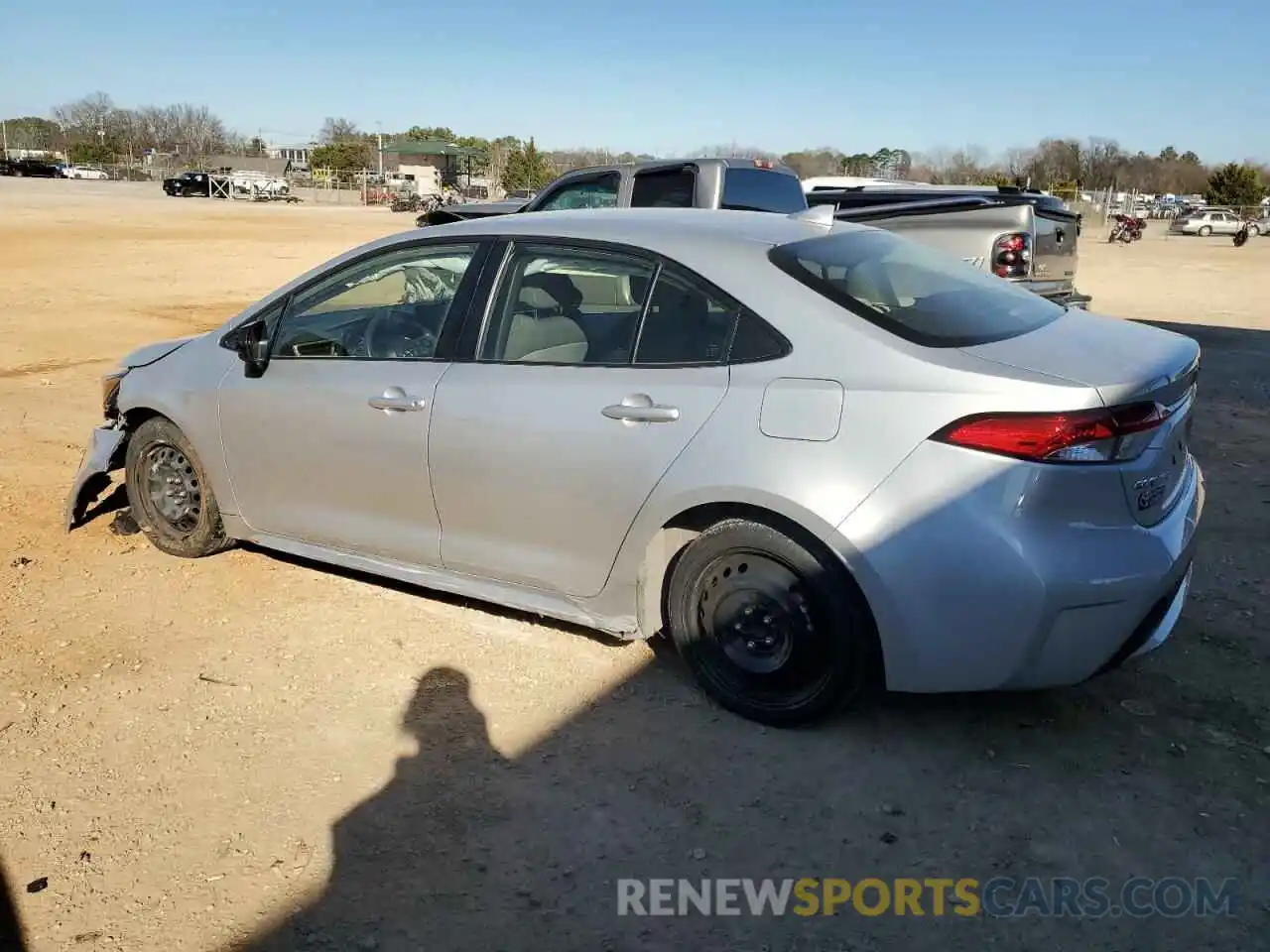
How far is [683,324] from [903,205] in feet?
21.0

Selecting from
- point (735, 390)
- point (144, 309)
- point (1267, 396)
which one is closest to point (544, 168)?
point (144, 309)

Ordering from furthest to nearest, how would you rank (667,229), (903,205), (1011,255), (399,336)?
(903,205) < (1011,255) < (399,336) < (667,229)

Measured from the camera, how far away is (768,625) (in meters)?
3.44

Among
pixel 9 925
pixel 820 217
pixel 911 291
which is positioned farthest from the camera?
pixel 820 217

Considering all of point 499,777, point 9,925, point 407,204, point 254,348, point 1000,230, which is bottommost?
point 9,925

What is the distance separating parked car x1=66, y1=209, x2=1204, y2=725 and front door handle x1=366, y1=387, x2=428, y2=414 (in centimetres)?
1

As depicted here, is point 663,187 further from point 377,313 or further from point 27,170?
point 27,170

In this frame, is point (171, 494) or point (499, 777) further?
point (171, 494)

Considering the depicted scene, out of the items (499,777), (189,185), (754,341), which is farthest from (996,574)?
(189,185)

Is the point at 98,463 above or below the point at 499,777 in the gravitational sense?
above

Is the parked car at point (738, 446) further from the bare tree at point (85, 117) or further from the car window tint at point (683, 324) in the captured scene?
the bare tree at point (85, 117)

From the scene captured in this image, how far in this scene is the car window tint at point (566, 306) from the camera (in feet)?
12.3

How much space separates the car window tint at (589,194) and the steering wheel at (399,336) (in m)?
5.77

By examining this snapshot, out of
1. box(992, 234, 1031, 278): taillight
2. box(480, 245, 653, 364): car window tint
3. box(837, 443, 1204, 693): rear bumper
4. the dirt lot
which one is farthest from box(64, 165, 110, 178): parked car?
box(837, 443, 1204, 693): rear bumper
